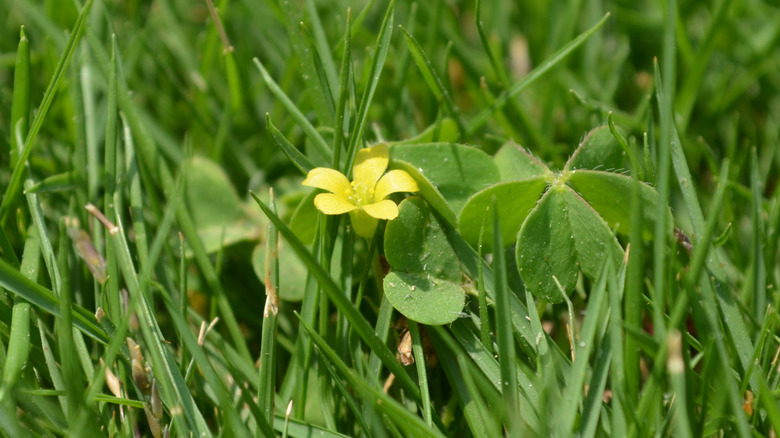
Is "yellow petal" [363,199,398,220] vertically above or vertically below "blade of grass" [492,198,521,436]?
above

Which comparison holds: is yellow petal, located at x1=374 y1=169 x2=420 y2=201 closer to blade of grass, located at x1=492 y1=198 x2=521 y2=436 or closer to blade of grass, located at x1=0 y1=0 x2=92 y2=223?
blade of grass, located at x1=492 y1=198 x2=521 y2=436

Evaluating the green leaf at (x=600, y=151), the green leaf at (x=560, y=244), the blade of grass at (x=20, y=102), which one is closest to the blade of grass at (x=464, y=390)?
the green leaf at (x=560, y=244)

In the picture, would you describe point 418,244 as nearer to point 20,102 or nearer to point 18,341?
point 18,341

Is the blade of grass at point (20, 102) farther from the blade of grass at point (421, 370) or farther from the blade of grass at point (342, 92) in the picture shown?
the blade of grass at point (421, 370)

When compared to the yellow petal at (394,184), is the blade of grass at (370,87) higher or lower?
higher

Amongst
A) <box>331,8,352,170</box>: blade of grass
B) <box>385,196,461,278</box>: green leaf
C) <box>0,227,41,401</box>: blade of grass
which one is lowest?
<box>0,227,41,401</box>: blade of grass

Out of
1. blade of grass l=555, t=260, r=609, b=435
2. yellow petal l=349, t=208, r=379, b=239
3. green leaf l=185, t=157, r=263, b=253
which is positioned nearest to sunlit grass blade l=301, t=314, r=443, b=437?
blade of grass l=555, t=260, r=609, b=435
